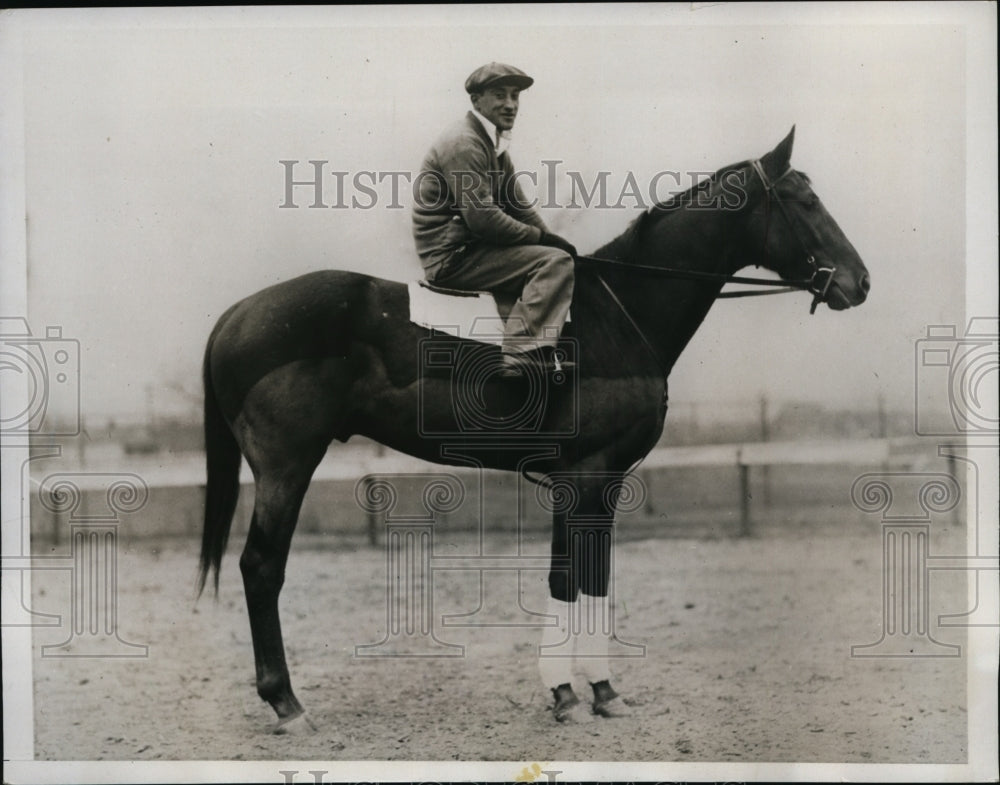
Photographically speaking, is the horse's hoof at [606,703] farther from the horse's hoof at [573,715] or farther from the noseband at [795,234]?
the noseband at [795,234]

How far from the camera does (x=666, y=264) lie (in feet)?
13.4

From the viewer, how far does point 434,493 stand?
4.12m

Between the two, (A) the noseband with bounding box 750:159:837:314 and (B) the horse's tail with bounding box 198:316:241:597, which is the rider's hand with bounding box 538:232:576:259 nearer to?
(A) the noseband with bounding box 750:159:837:314

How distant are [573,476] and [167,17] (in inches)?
101

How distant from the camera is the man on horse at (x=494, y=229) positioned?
3951 mm

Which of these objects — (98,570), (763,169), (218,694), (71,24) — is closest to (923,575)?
(763,169)

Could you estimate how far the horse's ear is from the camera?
4059 mm

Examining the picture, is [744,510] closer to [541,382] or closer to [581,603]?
[581,603]

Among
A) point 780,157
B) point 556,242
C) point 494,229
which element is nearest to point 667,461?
point 556,242

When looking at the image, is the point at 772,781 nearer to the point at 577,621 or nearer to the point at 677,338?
the point at 577,621

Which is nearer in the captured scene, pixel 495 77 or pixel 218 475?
pixel 495 77

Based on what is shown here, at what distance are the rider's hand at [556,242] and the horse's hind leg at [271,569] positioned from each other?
1.33 meters

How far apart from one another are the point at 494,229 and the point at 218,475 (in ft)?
5.11

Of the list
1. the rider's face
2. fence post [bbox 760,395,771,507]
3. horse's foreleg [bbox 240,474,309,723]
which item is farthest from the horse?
the rider's face
